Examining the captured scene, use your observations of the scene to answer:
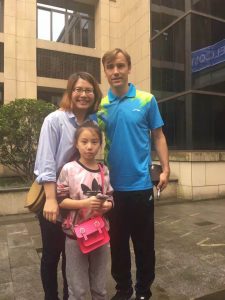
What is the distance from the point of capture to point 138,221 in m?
2.97

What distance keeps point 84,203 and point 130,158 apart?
69 cm

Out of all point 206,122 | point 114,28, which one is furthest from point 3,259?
point 114,28

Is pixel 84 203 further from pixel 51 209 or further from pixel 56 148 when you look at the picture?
pixel 56 148

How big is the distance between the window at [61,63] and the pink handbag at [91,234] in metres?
13.1

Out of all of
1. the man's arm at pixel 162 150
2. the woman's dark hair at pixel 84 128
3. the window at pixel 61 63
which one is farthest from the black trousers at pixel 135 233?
the window at pixel 61 63

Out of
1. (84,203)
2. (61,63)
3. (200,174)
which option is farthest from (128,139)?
(61,63)

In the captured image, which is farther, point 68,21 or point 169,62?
point 68,21

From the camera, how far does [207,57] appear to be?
10016mm

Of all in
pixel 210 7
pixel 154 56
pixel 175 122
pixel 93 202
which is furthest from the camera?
pixel 154 56

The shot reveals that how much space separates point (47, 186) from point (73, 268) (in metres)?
0.64

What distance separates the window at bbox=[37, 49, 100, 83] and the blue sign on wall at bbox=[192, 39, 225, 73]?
257 inches

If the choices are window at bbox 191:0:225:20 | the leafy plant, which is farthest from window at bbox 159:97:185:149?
the leafy plant

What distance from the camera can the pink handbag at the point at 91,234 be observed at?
2.39m

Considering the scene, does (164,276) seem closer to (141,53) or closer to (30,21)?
(141,53)
